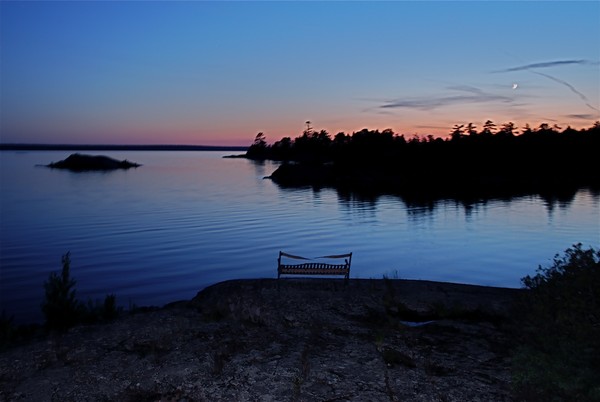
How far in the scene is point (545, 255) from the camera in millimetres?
32781

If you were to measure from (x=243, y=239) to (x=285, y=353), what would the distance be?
26.8 metres

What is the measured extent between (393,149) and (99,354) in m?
126

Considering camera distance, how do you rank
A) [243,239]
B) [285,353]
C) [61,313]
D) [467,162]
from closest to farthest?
[285,353] < [61,313] < [243,239] < [467,162]

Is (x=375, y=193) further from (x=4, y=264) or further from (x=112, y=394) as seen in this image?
(x=112, y=394)

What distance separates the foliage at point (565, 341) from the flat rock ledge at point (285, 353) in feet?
1.93

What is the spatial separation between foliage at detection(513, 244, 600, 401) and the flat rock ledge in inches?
23.1

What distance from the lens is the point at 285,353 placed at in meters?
11.4

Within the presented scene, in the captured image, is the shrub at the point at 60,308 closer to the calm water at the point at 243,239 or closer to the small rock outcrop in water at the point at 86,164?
the calm water at the point at 243,239

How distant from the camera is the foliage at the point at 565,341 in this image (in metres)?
8.70

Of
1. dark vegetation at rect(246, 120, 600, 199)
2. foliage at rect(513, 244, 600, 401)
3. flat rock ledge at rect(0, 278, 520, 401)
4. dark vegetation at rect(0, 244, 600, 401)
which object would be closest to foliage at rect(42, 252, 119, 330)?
dark vegetation at rect(0, 244, 600, 401)

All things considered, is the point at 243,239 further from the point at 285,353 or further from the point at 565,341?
the point at 565,341

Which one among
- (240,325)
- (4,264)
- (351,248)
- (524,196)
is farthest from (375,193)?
(240,325)

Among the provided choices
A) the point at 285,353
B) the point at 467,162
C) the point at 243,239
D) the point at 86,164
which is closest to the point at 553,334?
the point at 285,353

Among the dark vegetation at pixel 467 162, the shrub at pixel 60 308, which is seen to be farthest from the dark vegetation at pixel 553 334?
the dark vegetation at pixel 467 162
